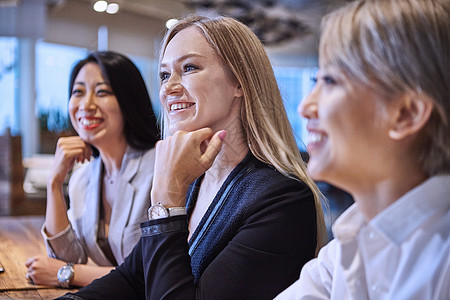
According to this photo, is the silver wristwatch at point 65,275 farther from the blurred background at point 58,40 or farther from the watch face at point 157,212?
the blurred background at point 58,40

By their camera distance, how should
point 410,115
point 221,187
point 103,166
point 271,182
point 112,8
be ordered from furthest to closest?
1. point 112,8
2. point 103,166
3. point 221,187
4. point 271,182
5. point 410,115

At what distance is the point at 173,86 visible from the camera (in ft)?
4.84

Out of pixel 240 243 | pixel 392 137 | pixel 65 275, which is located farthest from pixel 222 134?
pixel 65 275

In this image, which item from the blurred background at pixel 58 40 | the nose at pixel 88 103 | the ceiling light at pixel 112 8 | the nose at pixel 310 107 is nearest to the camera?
the nose at pixel 310 107

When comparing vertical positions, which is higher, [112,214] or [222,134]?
[222,134]

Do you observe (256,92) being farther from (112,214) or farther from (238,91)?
(112,214)

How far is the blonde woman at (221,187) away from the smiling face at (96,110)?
0.70 m

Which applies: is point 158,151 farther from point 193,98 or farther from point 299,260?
point 299,260

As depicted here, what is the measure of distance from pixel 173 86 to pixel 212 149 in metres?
0.26

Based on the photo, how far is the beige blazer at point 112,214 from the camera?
2.01 metres

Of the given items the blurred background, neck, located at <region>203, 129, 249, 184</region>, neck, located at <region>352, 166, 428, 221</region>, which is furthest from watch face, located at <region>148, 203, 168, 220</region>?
the blurred background

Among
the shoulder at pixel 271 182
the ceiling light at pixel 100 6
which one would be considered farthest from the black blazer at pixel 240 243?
the ceiling light at pixel 100 6

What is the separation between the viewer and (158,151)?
52.9 inches

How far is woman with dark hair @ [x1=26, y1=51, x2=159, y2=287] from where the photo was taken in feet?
6.74
